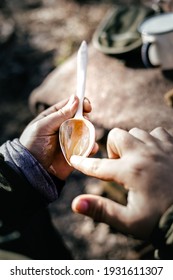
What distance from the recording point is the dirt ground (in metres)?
1.51

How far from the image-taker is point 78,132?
1204 millimetres

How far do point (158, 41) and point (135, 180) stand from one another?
738 millimetres

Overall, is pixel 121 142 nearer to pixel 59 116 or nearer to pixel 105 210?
pixel 105 210

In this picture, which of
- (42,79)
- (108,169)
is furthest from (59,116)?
(42,79)

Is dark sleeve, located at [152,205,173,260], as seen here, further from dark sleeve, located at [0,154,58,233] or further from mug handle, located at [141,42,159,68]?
mug handle, located at [141,42,159,68]

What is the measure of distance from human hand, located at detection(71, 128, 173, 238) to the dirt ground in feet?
1.97

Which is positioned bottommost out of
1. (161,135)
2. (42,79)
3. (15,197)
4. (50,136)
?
(42,79)

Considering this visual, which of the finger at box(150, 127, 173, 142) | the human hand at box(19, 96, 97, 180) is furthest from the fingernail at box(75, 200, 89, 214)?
the human hand at box(19, 96, 97, 180)

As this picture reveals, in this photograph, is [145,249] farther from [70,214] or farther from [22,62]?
[22,62]

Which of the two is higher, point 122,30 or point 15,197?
point 122,30

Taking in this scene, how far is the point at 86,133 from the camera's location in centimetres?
119

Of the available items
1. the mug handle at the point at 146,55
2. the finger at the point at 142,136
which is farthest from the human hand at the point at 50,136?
the mug handle at the point at 146,55

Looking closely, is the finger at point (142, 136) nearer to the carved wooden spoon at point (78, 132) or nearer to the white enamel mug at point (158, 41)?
the carved wooden spoon at point (78, 132)
